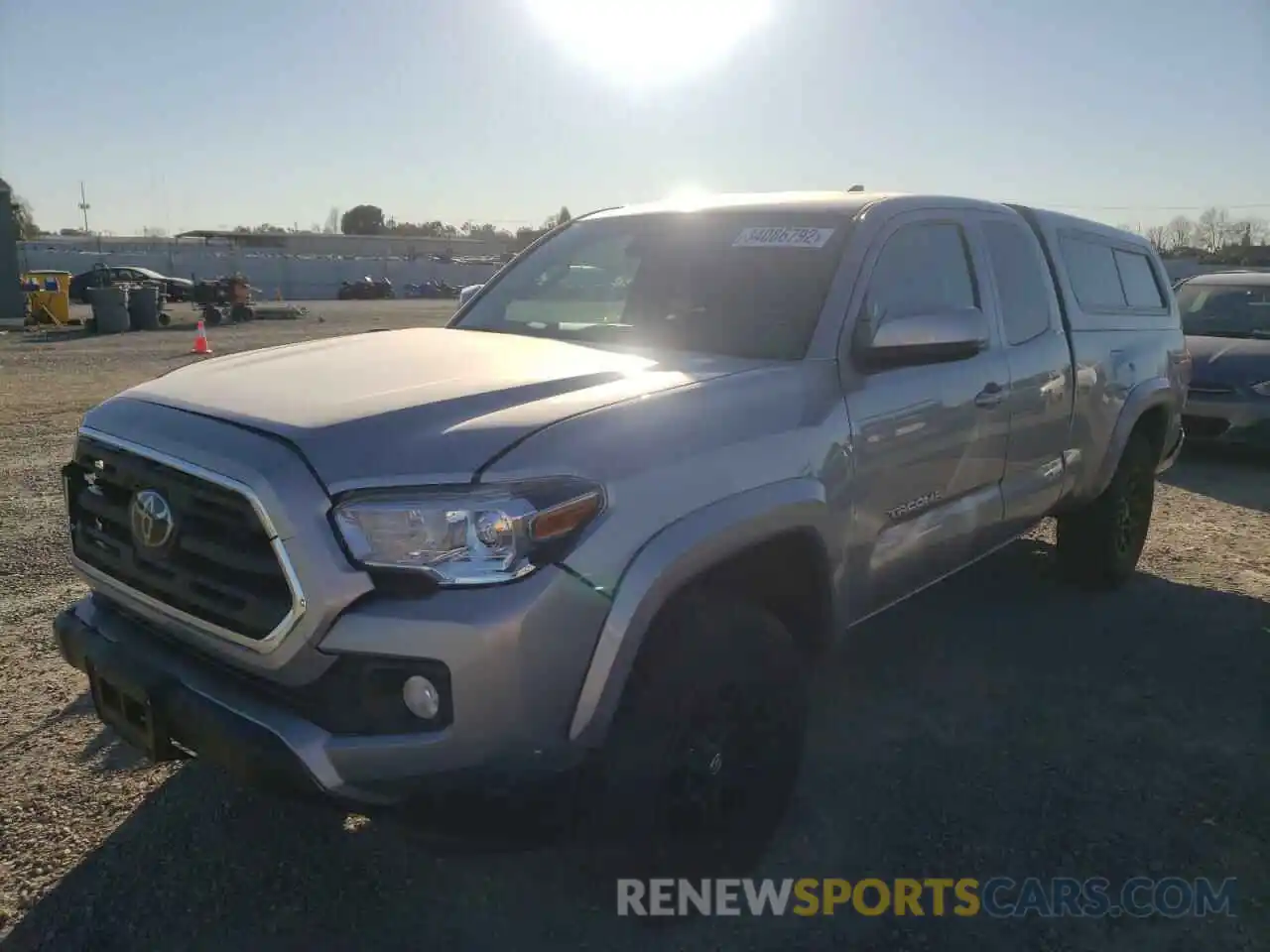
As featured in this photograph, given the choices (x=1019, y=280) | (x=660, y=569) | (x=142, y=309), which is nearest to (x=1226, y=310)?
(x=1019, y=280)

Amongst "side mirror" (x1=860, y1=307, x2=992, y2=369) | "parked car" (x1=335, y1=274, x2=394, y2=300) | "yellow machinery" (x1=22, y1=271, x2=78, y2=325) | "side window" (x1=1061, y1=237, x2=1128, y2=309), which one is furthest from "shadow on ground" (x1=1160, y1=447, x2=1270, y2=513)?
"parked car" (x1=335, y1=274, x2=394, y2=300)

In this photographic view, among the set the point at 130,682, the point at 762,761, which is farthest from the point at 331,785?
the point at 762,761

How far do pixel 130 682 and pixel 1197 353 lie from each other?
935cm

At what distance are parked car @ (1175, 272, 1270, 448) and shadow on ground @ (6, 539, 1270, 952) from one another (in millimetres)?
4806

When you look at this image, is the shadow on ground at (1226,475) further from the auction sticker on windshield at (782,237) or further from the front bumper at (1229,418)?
the auction sticker on windshield at (782,237)

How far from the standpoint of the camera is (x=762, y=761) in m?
2.75

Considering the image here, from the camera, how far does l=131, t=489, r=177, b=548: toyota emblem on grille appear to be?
241 centimetres

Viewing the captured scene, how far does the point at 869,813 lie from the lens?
3.24 m

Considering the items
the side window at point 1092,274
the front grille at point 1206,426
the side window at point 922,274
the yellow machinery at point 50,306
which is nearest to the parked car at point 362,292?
the yellow machinery at point 50,306

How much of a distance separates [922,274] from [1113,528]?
2.39m

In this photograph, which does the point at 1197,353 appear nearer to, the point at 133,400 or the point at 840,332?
the point at 840,332

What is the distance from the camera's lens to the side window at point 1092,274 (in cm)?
474

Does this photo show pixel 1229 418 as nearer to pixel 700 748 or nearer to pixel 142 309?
pixel 700 748

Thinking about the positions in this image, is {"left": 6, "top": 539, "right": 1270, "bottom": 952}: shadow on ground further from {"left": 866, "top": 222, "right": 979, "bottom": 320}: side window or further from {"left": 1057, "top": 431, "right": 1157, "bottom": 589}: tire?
{"left": 866, "top": 222, "right": 979, "bottom": 320}: side window
